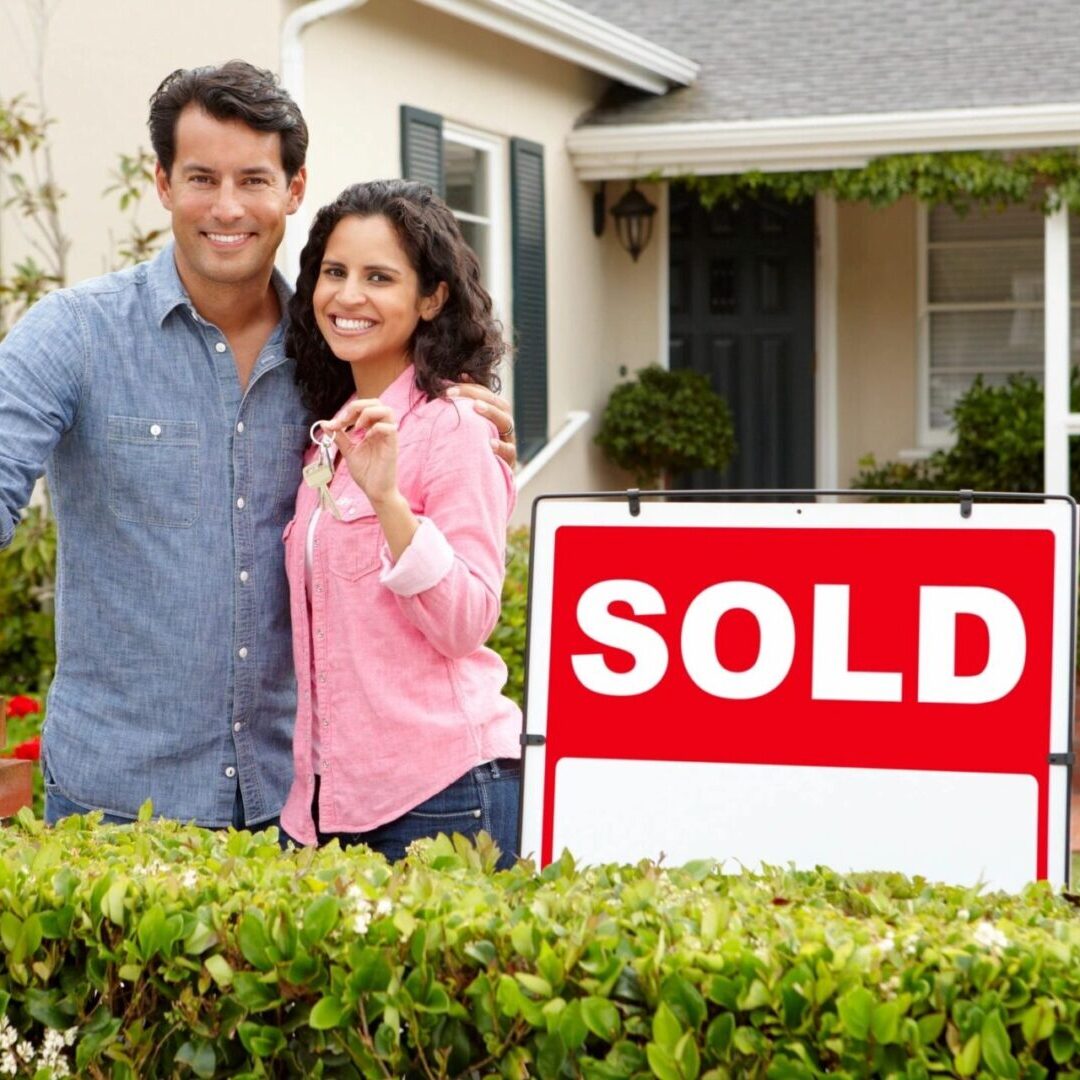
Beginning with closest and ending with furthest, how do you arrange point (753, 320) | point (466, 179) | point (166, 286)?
1. point (166, 286)
2. point (466, 179)
3. point (753, 320)

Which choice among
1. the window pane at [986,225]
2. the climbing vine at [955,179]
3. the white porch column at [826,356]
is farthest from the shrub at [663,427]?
the window pane at [986,225]

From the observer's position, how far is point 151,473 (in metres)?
2.71

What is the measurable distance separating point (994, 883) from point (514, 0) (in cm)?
721

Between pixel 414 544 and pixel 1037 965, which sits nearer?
pixel 1037 965

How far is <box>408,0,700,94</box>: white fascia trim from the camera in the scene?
8820 millimetres

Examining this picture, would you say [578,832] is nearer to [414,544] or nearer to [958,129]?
[414,544]

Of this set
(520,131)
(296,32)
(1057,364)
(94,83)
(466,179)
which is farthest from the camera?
(1057,364)

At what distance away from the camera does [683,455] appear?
10.8 metres

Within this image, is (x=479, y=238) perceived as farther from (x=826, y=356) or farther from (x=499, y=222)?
(x=826, y=356)

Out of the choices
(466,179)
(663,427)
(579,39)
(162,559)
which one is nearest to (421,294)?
(162,559)

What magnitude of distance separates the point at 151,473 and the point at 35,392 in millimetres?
215

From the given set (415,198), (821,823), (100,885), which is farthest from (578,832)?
(415,198)

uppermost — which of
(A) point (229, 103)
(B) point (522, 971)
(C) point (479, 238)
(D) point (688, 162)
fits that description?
(D) point (688, 162)

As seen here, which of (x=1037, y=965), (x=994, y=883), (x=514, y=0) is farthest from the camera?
(x=514, y=0)
